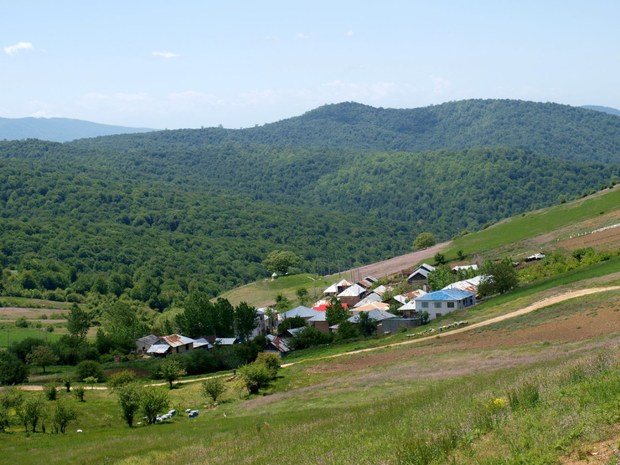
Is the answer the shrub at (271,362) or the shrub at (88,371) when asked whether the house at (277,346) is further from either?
the shrub at (271,362)

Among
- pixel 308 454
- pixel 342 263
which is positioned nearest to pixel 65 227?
pixel 342 263

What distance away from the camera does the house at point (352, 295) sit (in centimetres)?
10588

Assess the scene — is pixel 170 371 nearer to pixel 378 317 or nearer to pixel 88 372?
pixel 88 372

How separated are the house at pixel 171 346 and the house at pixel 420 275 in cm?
3440

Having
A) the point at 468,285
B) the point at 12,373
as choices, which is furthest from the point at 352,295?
the point at 12,373

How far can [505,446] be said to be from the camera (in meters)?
14.1

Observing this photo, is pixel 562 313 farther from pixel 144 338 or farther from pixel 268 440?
pixel 144 338

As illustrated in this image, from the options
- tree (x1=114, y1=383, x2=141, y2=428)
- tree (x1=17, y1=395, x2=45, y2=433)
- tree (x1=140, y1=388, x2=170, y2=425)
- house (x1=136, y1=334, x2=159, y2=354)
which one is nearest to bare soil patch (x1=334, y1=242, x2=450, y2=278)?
house (x1=136, y1=334, x2=159, y2=354)

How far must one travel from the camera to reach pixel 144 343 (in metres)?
85.5

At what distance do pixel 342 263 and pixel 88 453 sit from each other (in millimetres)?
170271

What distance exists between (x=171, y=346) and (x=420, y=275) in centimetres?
3879

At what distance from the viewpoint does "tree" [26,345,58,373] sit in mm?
71125

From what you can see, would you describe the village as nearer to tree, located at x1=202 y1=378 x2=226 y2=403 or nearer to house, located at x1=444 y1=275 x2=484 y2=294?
house, located at x1=444 y1=275 x2=484 y2=294

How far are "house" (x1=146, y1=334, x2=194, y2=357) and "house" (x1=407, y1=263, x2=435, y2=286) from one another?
34397 millimetres
